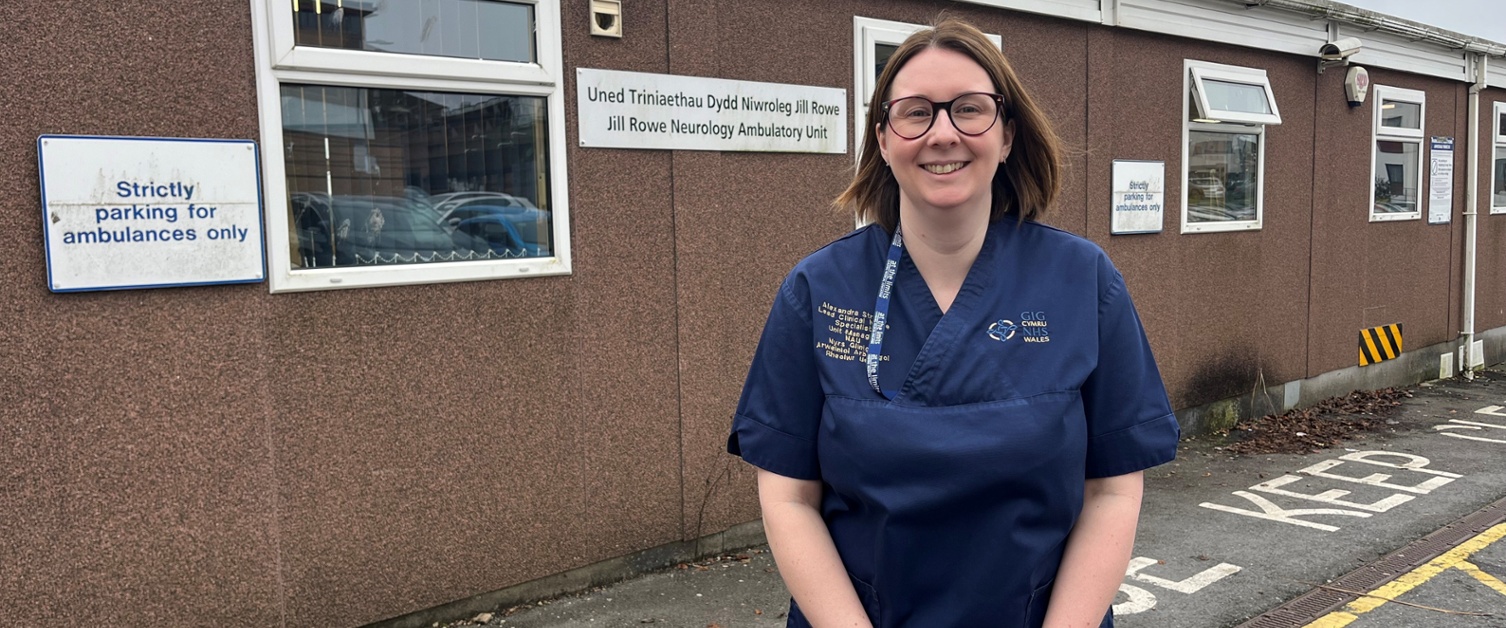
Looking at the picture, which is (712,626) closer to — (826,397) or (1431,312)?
(826,397)

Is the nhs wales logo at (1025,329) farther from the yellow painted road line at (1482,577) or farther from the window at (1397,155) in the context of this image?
the window at (1397,155)

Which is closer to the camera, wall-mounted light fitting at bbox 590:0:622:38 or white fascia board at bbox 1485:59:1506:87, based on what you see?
wall-mounted light fitting at bbox 590:0:622:38

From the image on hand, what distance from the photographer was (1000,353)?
1.81m

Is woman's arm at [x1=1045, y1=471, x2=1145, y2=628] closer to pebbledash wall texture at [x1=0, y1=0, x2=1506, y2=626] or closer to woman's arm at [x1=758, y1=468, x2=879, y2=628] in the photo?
woman's arm at [x1=758, y1=468, x2=879, y2=628]

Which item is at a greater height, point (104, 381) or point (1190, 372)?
point (104, 381)

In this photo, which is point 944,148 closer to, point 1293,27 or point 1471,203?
point 1293,27

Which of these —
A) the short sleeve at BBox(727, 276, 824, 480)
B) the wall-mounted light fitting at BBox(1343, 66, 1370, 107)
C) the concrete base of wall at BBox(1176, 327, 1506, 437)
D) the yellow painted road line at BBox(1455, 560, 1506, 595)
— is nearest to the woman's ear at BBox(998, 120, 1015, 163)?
the short sleeve at BBox(727, 276, 824, 480)

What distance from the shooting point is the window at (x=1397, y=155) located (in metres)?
10.4

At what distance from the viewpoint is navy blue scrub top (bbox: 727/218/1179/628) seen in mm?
1768

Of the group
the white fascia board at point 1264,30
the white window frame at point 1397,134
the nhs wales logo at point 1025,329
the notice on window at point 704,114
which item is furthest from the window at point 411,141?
the white window frame at point 1397,134

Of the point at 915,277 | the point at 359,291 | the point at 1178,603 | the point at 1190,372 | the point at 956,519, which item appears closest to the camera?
the point at 956,519

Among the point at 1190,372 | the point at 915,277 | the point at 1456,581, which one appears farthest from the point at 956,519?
the point at 1190,372

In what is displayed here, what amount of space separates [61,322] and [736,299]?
289 cm

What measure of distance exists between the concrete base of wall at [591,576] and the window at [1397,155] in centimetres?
771
